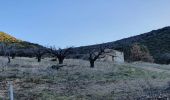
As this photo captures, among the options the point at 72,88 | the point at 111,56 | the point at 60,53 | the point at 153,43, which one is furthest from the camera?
the point at 153,43

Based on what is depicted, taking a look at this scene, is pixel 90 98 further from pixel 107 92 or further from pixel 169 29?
pixel 169 29

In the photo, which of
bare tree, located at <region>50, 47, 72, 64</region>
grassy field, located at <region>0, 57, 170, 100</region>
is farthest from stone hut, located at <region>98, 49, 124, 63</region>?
grassy field, located at <region>0, 57, 170, 100</region>

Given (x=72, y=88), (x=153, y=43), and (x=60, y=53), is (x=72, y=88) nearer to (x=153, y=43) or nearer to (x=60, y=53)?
(x=60, y=53)

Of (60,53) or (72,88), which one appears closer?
(72,88)

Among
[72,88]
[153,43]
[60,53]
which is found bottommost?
[72,88]

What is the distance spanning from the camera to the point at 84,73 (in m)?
43.4

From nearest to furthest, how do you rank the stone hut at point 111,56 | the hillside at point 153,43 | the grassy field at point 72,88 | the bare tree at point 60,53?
the grassy field at point 72,88 < the bare tree at point 60,53 < the stone hut at point 111,56 < the hillside at point 153,43

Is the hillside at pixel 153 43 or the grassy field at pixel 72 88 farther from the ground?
the hillside at pixel 153 43

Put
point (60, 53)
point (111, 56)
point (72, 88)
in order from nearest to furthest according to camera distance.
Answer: point (72, 88) → point (60, 53) → point (111, 56)

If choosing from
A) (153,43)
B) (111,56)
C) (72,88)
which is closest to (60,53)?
(111,56)

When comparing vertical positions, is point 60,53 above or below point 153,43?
below

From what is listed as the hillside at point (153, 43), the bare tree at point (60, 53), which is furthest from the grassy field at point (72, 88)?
the hillside at point (153, 43)

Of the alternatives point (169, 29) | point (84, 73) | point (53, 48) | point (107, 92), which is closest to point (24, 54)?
point (53, 48)

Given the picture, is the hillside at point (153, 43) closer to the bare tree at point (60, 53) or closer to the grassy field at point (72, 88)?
the bare tree at point (60, 53)
